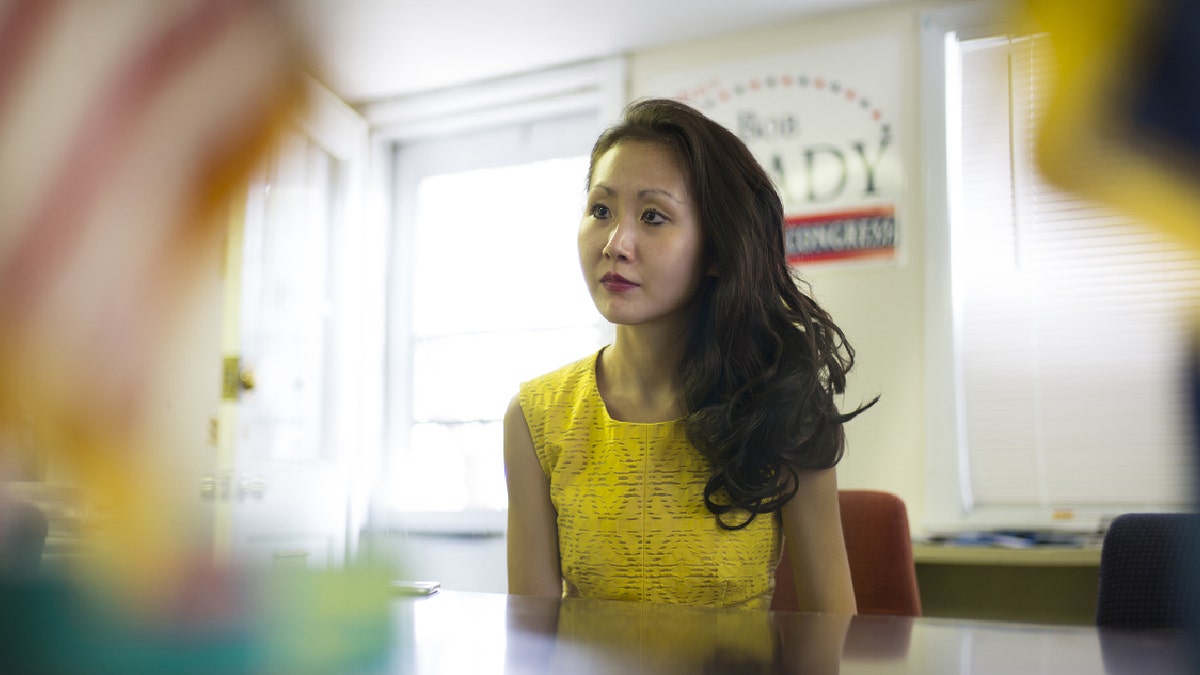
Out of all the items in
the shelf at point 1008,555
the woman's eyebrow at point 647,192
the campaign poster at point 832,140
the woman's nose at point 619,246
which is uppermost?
the campaign poster at point 832,140

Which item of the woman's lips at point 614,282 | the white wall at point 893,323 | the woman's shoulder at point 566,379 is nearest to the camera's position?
the woman's lips at point 614,282

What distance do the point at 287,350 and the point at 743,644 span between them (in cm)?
14

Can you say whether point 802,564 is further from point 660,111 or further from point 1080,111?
point 1080,111

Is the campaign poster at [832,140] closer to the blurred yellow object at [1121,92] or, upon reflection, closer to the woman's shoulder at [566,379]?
the woman's shoulder at [566,379]

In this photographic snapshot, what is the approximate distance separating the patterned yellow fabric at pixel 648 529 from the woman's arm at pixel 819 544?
21mm

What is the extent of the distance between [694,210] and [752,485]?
20 centimetres

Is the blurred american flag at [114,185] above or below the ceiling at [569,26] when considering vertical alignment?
below

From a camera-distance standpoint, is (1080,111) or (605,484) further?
(605,484)

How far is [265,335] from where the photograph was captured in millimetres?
103

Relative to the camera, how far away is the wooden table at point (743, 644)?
19cm

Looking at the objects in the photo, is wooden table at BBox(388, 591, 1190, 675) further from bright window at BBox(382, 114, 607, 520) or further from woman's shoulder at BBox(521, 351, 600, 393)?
bright window at BBox(382, 114, 607, 520)

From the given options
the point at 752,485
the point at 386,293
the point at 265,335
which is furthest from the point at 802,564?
the point at 386,293

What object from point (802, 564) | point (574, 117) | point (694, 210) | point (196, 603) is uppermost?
point (574, 117)

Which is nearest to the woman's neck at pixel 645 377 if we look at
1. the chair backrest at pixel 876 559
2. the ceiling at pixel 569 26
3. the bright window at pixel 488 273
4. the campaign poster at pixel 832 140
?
the chair backrest at pixel 876 559
